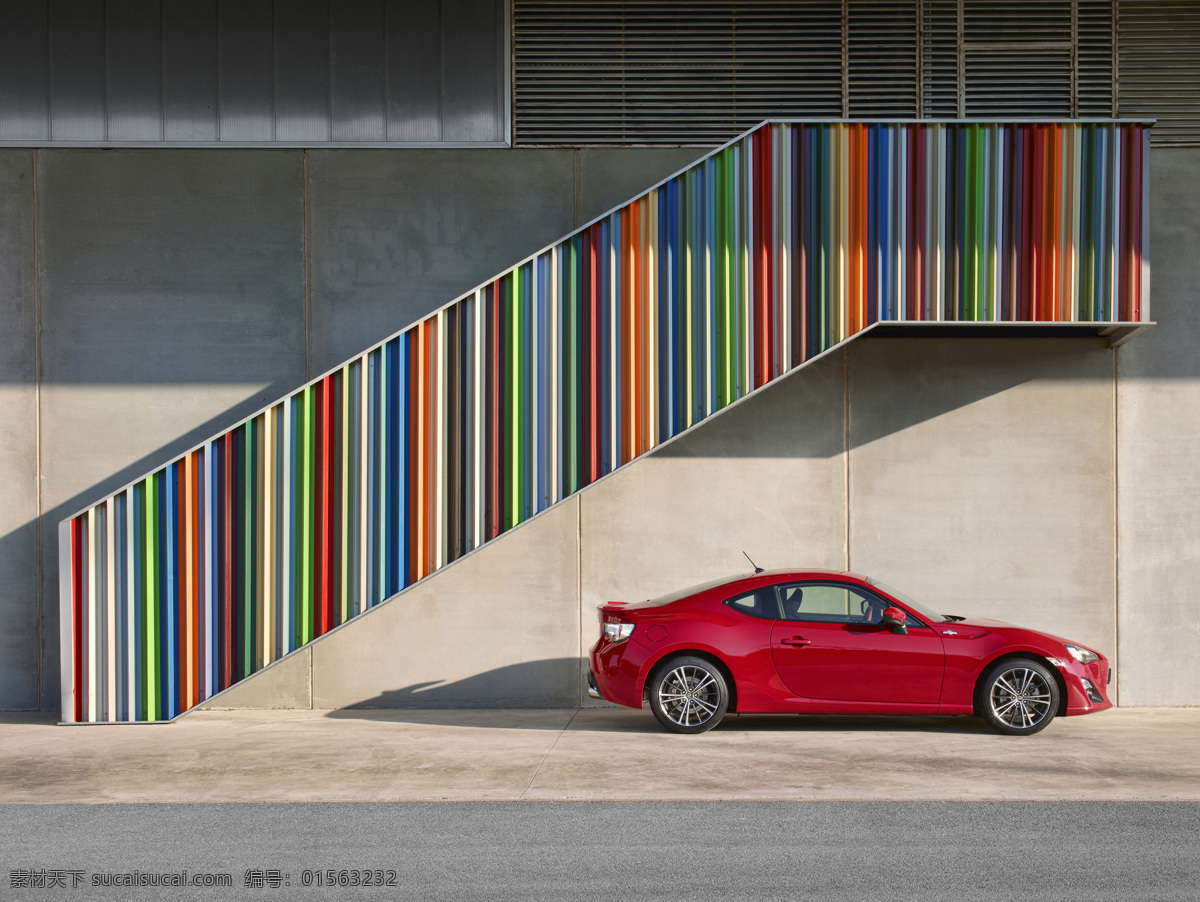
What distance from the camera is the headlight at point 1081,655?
877cm

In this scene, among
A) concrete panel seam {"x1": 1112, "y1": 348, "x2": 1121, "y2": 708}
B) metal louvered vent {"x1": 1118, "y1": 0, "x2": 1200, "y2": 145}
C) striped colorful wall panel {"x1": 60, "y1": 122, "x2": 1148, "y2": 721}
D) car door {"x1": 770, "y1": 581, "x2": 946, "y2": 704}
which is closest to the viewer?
car door {"x1": 770, "y1": 581, "x2": 946, "y2": 704}

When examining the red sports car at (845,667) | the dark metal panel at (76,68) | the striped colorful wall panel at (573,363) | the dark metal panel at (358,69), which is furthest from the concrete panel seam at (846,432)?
the dark metal panel at (76,68)

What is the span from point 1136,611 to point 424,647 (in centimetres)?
736

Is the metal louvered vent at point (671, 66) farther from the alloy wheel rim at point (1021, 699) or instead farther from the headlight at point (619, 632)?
the alloy wheel rim at point (1021, 699)

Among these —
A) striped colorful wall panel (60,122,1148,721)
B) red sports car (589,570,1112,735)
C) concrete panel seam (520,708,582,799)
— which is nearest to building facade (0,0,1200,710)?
concrete panel seam (520,708,582,799)

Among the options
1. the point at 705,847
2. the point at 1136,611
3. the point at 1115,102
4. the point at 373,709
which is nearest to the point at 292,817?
the point at 705,847

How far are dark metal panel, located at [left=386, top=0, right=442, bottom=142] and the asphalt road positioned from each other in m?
7.35

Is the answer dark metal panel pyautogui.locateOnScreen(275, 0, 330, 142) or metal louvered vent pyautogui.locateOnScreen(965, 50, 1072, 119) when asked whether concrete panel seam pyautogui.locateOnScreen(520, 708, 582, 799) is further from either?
metal louvered vent pyautogui.locateOnScreen(965, 50, 1072, 119)

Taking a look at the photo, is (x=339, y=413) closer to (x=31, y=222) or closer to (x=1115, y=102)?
(x=31, y=222)

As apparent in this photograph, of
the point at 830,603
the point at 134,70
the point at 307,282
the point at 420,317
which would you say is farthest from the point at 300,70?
the point at 830,603

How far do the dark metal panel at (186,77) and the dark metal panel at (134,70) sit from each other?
8 cm

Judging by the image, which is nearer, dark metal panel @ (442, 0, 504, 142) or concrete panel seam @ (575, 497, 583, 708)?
concrete panel seam @ (575, 497, 583, 708)

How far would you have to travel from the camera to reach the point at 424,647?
10984mm

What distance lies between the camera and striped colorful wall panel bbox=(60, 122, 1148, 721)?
9258 millimetres
